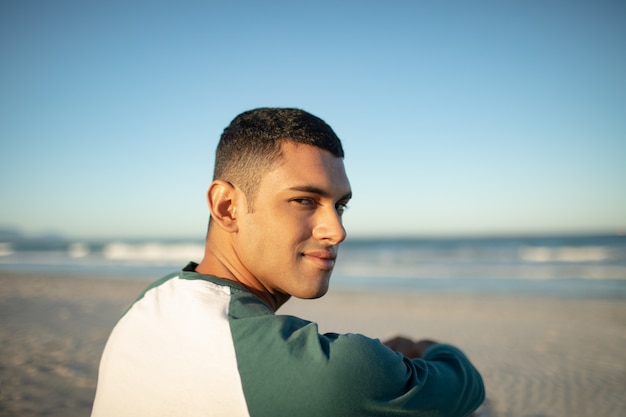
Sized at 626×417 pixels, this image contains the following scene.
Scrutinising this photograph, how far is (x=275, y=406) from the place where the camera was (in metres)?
1.15

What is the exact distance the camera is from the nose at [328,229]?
1702mm

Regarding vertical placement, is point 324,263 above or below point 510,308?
above

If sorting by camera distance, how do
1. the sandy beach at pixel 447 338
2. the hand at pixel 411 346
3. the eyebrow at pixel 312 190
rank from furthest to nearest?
the sandy beach at pixel 447 338 → the hand at pixel 411 346 → the eyebrow at pixel 312 190

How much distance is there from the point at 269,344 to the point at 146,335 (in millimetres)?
504

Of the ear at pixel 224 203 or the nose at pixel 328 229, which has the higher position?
the ear at pixel 224 203

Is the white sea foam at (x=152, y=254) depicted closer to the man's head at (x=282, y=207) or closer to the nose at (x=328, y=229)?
the man's head at (x=282, y=207)

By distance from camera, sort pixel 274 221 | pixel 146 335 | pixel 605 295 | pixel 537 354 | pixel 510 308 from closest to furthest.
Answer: pixel 146 335
pixel 274 221
pixel 537 354
pixel 510 308
pixel 605 295

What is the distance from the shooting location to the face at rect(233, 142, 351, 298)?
5.48ft

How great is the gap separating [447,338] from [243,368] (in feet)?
20.7

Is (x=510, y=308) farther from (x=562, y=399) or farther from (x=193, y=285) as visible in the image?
(x=193, y=285)

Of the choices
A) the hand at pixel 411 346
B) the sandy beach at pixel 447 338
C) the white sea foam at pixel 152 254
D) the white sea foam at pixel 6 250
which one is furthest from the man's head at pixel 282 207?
the white sea foam at pixel 6 250

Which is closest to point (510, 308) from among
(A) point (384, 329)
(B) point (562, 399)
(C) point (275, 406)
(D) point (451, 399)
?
(A) point (384, 329)

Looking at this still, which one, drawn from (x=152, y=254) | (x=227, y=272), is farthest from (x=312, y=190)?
(x=152, y=254)

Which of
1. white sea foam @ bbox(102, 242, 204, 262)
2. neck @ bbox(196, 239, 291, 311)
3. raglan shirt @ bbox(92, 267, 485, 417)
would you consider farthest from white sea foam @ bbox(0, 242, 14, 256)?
raglan shirt @ bbox(92, 267, 485, 417)
